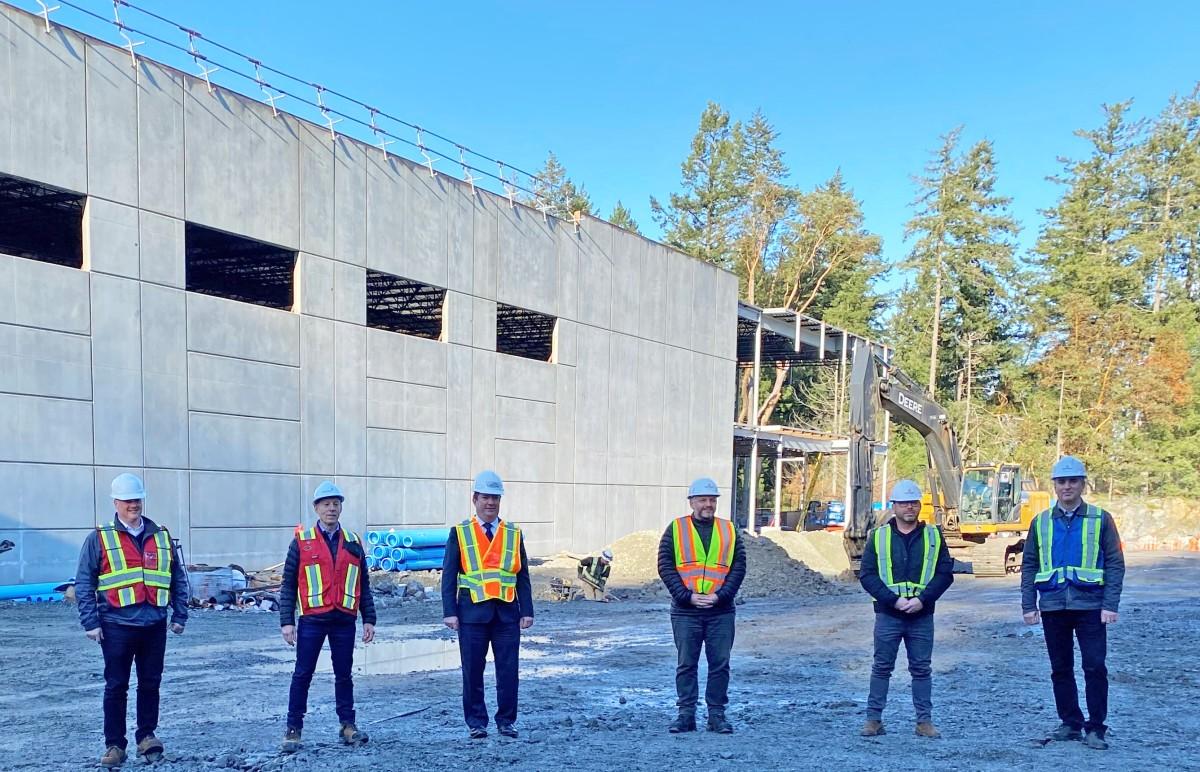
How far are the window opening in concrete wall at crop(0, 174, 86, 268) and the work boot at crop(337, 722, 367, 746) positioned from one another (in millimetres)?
12212

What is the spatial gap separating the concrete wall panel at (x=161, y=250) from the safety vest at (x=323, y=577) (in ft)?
38.7

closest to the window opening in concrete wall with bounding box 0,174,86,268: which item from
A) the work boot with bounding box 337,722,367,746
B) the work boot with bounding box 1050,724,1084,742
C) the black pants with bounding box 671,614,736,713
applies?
the work boot with bounding box 337,722,367,746

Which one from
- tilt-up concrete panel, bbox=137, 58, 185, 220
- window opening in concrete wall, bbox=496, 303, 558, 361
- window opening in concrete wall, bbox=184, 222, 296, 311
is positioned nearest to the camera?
tilt-up concrete panel, bbox=137, 58, 185, 220

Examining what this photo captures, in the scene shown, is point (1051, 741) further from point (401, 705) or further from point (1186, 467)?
point (1186, 467)

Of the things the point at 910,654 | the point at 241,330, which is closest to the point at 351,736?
the point at 910,654

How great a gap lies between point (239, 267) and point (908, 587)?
59.7 ft

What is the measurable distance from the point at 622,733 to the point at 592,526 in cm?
1929

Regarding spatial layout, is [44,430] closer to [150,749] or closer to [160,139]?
[160,139]

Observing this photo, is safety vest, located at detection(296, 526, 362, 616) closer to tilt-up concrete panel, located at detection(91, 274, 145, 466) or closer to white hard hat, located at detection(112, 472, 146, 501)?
white hard hat, located at detection(112, 472, 146, 501)

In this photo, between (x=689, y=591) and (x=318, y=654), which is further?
(x=689, y=591)

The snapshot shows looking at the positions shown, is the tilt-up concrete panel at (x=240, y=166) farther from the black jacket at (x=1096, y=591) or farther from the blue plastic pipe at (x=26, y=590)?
the black jacket at (x=1096, y=591)

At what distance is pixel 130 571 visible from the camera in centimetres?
608

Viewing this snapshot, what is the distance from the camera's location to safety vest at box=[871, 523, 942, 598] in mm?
6734

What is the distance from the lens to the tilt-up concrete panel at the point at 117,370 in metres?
15.8
